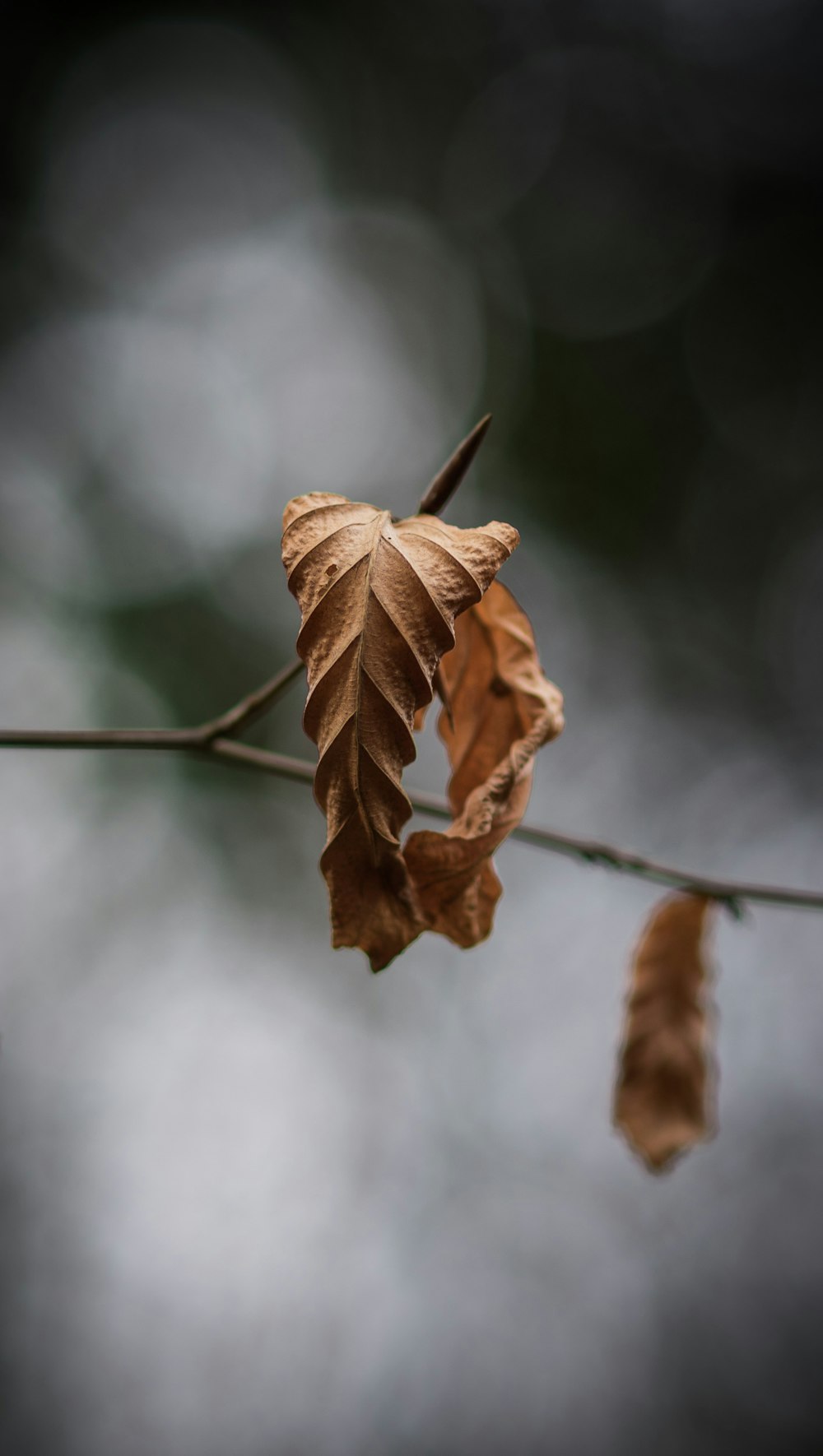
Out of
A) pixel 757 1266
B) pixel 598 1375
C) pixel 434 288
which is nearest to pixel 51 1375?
pixel 598 1375

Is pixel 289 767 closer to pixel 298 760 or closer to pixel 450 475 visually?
pixel 298 760

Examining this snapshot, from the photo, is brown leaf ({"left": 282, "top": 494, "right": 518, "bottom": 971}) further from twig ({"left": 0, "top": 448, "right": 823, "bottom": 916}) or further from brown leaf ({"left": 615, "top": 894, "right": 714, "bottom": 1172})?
brown leaf ({"left": 615, "top": 894, "right": 714, "bottom": 1172})

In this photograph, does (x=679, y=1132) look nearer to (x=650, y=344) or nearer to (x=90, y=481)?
(x=90, y=481)

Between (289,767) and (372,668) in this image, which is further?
(289,767)

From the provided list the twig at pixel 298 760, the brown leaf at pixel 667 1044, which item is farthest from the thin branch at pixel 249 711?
the brown leaf at pixel 667 1044

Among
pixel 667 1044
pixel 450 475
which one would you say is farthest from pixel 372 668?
pixel 667 1044

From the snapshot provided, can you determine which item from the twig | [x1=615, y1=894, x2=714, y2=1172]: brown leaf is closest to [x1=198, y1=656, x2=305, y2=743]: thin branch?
the twig
